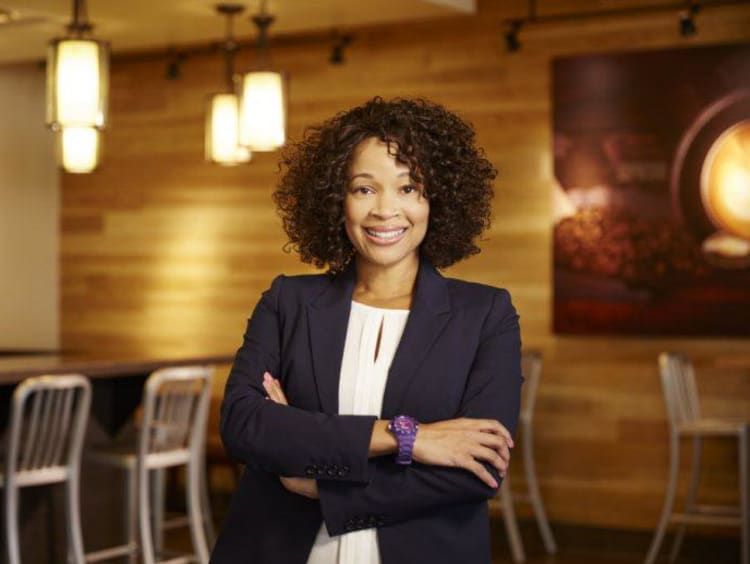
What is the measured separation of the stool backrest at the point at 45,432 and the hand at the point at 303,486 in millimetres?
2797

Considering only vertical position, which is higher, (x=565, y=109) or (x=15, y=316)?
(x=565, y=109)

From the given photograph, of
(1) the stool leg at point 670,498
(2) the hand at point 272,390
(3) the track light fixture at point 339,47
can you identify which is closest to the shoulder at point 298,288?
(2) the hand at point 272,390

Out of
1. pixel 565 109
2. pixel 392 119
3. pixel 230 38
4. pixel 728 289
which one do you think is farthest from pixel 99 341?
pixel 392 119

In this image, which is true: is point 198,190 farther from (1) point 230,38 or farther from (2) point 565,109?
(2) point 565,109

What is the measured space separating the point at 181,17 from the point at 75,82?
164 cm

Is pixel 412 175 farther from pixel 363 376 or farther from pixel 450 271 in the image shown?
pixel 450 271

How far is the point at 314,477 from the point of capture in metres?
1.78

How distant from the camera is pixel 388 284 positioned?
1951 millimetres

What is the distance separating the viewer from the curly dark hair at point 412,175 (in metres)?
1.87

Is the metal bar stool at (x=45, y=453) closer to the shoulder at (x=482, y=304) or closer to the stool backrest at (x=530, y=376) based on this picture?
the stool backrest at (x=530, y=376)

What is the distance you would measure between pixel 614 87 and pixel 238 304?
244 cm

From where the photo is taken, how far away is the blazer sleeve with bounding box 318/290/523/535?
1788 millimetres

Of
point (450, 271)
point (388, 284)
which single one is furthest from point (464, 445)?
point (450, 271)

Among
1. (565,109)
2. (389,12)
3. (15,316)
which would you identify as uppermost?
(389,12)
